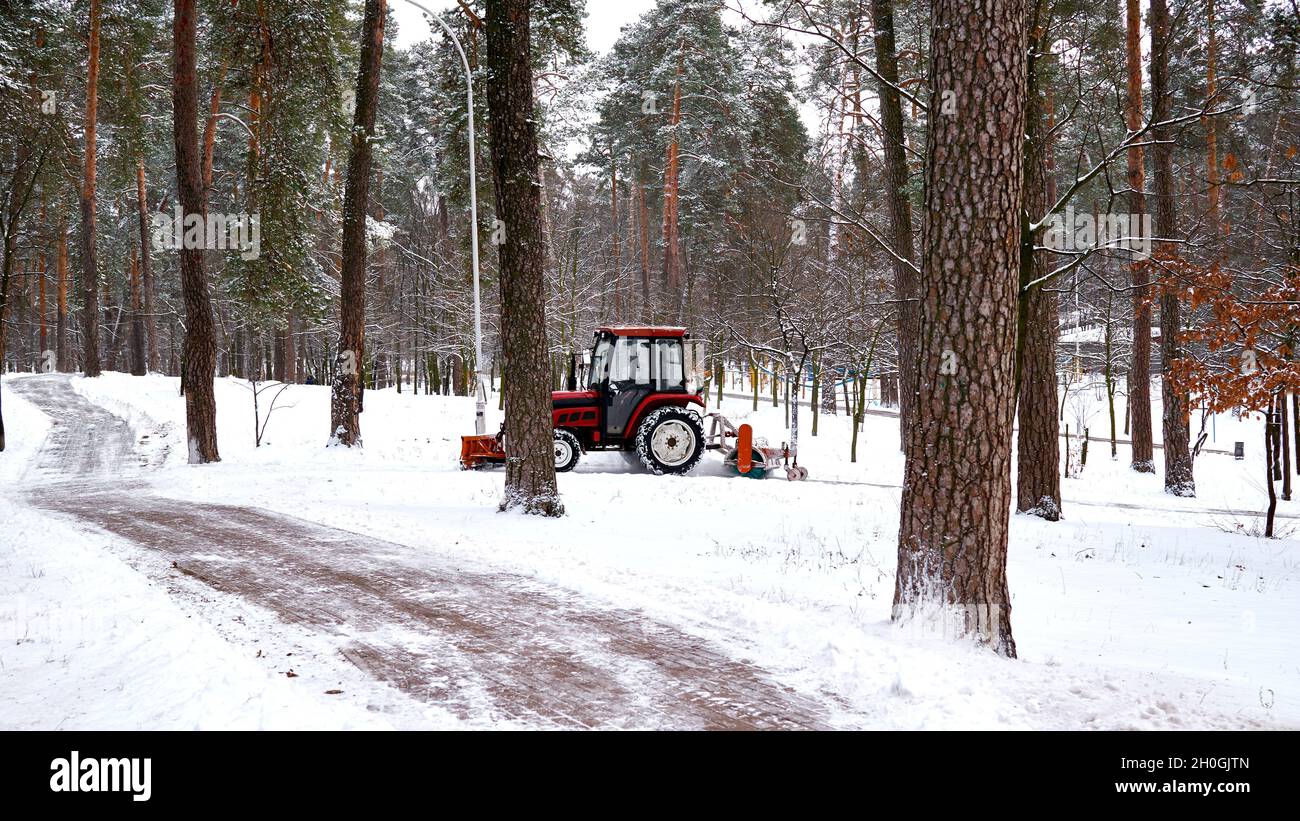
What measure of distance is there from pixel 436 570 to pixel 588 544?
64.7 inches

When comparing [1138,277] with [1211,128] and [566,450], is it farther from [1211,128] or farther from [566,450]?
[566,450]

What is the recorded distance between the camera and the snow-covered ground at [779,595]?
12.2ft

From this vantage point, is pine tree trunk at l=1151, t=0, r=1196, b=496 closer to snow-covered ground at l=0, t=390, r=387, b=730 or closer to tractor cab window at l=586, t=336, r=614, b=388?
tractor cab window at l=586, t=336, r=614, b=388

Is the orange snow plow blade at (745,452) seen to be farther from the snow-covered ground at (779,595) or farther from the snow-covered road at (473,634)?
the snow-covered road at (473,634)

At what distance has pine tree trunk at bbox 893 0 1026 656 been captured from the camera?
14.8ft

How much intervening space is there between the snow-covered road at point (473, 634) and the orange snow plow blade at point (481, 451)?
500 cm

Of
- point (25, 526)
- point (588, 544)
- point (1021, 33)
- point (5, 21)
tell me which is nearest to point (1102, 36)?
point (1021, 33)

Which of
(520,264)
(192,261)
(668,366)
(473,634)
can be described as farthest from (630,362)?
(473,634)

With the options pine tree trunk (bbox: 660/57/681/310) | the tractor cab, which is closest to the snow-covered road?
the tractor cab

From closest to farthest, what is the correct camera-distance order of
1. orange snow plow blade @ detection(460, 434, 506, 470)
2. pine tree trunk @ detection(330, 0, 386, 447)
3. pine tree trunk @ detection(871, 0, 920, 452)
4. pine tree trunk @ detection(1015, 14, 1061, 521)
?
pine tree trunk @ detection(1015, 14, 1061, 521)
pine tree trunk @ detection(871, 0, 920, 452)
orange snow plow blade @ detection(460, 434, 506, 470)
pine tree trunk @ detection(330, 0, 386, 447)

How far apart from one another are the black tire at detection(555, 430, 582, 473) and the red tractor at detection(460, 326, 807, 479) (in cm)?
2

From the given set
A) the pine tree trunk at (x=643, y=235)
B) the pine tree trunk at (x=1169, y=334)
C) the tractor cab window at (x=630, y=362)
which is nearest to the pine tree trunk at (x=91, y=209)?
the pine tree trunk at (x=643, y=235)
